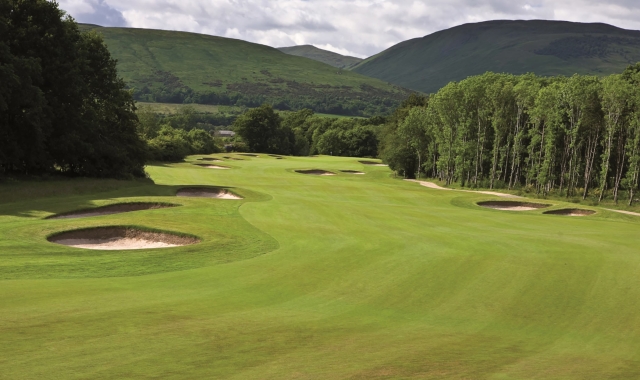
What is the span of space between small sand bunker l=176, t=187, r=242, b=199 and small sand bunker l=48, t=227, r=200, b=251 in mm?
21357

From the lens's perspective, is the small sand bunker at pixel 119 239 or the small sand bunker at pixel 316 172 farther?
the small sand bunker at pixel 316 172

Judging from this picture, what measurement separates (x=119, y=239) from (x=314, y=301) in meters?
14.3

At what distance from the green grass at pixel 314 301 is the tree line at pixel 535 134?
3273cm

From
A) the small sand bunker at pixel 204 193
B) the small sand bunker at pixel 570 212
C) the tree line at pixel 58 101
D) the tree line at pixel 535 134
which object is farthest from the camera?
the tree line at pixel 535 134

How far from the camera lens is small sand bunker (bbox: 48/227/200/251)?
26.6 metres

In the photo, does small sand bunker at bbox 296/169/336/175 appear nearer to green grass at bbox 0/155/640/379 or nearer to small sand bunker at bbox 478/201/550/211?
small sand bunker at bbox 478/201/550/211

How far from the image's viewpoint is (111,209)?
35406 millimetres

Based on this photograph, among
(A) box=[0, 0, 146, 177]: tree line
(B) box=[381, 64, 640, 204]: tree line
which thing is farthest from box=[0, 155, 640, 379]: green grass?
(B) box=[381, 64, 640, 204]: tree line

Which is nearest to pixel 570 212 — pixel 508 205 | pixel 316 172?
pixel 508 205

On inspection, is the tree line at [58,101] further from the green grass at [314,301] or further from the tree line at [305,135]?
the tree line at [305,135]

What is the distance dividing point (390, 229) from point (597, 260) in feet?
34.9

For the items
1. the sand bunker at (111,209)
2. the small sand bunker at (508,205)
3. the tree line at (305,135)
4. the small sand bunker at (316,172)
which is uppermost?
the tree line at (305,135)

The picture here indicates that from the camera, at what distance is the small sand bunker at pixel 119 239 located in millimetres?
26641

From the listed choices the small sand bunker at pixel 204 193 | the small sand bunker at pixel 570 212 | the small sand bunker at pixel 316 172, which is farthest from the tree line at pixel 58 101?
the small sand bunker at pixel 570 212
